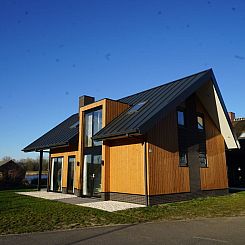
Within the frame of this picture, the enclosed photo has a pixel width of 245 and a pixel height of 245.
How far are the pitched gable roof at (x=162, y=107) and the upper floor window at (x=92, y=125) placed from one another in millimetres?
1168

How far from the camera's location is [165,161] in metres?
13.5

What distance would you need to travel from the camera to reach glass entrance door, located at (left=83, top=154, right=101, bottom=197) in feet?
50.4

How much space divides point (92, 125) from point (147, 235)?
10.5 m

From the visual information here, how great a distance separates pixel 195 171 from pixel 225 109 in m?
4.47

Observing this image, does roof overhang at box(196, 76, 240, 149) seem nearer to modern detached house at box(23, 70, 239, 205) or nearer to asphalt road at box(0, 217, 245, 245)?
modern detached house at box(23, 70, 239, 205)

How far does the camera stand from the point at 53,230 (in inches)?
293

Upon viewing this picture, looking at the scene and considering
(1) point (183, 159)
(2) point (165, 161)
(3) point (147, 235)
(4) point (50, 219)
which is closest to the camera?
(3) point (147, 235)

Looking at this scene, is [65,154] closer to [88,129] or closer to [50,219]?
[88,129]

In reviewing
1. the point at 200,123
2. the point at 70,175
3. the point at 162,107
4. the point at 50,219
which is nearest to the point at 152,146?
the point at 162,107

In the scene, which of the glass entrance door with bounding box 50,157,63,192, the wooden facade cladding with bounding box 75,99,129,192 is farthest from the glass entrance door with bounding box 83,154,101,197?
the glass entrance door with bounding box 50,157,63,192

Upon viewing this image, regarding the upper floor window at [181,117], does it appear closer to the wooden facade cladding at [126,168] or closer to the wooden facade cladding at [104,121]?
the wooden facade cladding at [104,121]

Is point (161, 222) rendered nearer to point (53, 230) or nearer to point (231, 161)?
point (53, 230)

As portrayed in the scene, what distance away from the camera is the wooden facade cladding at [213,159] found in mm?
16297

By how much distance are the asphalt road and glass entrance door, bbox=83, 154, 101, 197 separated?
7398 mm
